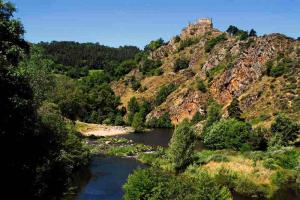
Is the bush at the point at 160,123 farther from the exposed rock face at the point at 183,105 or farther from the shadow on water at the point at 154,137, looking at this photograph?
the shadow on water at the point at 154,137

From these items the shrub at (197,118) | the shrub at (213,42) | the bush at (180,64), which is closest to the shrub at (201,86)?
the shrub at (197,118)

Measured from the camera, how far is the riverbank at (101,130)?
442 ft

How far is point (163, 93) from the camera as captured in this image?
568ft

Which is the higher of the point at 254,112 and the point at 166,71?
the point at 166,71

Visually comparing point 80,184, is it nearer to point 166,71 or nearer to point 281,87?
point 281,87

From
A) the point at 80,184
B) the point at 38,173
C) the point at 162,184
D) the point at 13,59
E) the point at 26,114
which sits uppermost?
the point at 13,59

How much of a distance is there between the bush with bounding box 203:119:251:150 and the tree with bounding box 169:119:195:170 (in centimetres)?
1675

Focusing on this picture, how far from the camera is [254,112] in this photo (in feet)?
417

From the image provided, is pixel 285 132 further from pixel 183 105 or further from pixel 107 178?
pixel 183 105

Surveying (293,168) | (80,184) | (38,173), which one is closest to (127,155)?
(80,184)

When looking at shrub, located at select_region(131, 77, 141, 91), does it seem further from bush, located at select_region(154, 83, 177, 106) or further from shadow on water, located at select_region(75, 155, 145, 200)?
shadow on water, located at select_region(75, 155, 145, 200)

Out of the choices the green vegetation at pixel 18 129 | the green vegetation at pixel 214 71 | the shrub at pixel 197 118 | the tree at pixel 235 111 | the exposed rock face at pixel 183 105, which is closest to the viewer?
the green vegetation at pixel 18 129

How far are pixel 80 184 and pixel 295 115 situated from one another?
62.0m

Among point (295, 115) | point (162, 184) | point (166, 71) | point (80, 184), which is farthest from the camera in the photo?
point (166, 71)
